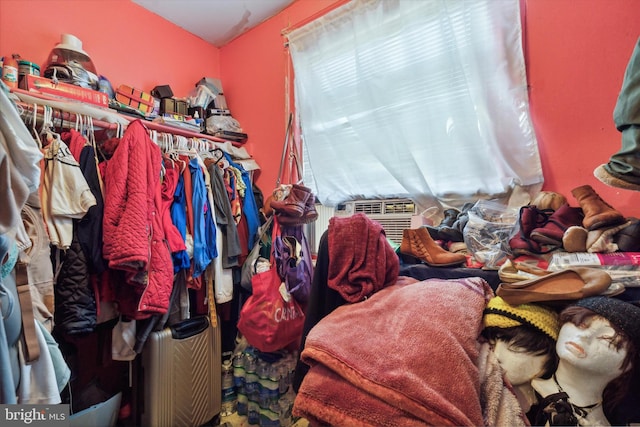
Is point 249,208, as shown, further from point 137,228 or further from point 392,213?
point 392,213

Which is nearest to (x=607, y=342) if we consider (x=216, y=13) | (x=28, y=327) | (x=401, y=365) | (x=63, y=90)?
(x=401, y=365)

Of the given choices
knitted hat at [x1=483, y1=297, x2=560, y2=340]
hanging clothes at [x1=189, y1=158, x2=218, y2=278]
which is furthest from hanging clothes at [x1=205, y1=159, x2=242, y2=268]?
knitted hat at [x1=483, y1=297, x2=560, y2=340]

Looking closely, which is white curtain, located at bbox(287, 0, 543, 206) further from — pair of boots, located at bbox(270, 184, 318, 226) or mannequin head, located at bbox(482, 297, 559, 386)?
mannequin head, located at bbox(482, 297, 559, 386)

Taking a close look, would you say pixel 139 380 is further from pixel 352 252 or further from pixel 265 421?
pixel 352 252

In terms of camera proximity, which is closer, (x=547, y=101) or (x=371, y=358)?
(x=371, y=358)

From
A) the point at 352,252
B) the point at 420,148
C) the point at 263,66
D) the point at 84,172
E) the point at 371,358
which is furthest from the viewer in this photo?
the point at 263,66

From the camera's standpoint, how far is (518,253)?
89 cm

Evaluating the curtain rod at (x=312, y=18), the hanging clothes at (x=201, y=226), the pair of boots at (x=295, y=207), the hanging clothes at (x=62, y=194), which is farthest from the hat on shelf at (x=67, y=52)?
the pair of boots at (x=295, y=207)

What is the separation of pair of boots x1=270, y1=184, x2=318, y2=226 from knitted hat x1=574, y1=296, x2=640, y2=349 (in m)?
1.15

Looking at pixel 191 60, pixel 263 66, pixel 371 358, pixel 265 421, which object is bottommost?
pixel 265 421

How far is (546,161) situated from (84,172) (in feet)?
6.10

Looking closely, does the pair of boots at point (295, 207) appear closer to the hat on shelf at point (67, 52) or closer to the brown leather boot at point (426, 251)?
the brown leather boot at point (426, 251)

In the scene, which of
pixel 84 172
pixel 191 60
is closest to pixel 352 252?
pixel 84 172

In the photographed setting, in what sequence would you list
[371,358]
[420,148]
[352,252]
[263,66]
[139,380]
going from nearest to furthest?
[371,358], [352,252], [420,148], [139,380], [263,66]
